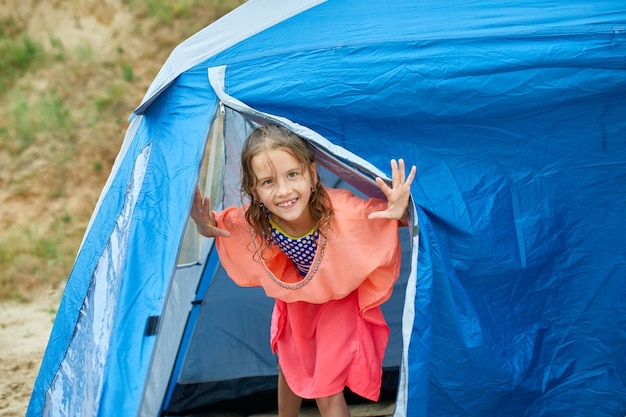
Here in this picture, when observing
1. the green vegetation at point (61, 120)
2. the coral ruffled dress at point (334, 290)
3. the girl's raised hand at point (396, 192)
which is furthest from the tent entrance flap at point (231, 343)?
the green vegetation at point (61, 120)

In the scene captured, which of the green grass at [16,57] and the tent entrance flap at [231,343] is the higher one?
the green grass at [16,57]

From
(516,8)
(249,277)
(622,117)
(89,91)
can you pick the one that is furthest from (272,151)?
(89,91)

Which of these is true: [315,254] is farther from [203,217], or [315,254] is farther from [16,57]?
[16,57]

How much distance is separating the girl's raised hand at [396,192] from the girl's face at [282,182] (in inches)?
7.7

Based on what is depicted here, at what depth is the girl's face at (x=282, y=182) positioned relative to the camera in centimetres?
189

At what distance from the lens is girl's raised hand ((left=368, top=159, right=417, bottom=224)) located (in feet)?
6.01

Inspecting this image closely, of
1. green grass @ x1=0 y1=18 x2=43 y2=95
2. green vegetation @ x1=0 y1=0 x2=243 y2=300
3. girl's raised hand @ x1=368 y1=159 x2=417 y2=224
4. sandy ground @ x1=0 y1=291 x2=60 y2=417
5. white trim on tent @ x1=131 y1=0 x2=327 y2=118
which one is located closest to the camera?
girl's raised hand @ x1=368 y1=159 x2=417 y2=224

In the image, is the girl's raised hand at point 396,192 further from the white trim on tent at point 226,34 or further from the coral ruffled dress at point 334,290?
the white trim on tent at point 226,34

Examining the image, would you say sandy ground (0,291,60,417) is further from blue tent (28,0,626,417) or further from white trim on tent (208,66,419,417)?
white trim on tent (208,66,419,417)

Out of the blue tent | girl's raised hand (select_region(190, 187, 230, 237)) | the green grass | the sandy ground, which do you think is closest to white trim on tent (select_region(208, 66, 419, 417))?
the blue tent

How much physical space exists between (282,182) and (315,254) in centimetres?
24

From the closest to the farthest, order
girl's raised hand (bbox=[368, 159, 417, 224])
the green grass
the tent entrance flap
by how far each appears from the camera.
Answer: girl's raised hand (bbox=[368, 159, 417, 224]), the tent entrance flap, the green grass

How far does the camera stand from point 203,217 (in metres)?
2.02

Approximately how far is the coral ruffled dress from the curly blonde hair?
38 mm
